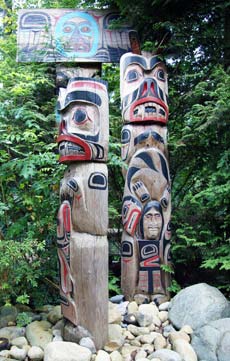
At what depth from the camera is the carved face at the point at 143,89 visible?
4.91 metres

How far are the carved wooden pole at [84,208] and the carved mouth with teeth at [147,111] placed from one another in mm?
1511

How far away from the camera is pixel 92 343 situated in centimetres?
312

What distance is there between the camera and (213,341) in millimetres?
3256

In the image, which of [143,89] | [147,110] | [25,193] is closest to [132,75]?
[143,89]

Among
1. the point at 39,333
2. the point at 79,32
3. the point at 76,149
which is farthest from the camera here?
the point at 79,32

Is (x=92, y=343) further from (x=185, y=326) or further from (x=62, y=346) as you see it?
(x=185, y=326)

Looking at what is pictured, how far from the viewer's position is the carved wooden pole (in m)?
3.17

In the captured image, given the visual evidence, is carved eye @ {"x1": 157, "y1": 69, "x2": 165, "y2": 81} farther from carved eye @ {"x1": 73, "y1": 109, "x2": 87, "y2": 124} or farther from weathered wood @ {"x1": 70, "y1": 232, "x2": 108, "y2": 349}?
weathered wood @ {"x1": 70, "y1": 232, "x2": 108, "y2": 349}

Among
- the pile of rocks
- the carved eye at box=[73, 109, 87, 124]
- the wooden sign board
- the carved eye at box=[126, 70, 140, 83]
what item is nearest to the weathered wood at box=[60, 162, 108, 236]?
the carved eye at box=[73, 109, 87, 124]

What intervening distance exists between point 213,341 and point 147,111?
2.89m

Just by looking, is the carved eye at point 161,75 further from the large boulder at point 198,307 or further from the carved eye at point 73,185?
the large boulder at point 198,307

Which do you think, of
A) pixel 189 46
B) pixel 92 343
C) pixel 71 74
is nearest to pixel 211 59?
pixel 189 46

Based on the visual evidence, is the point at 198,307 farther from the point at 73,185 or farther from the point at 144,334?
the point at 73,185

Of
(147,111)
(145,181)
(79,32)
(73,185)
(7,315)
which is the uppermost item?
(79,32)
